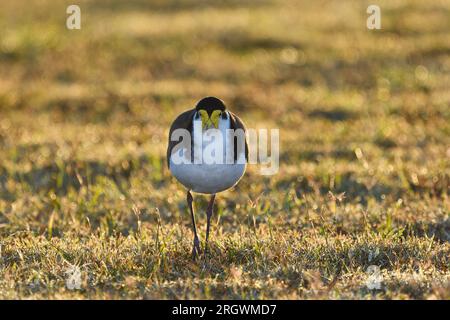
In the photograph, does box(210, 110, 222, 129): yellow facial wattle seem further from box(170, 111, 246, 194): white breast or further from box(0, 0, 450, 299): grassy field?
box(0, 0, 450, 299): grassy field

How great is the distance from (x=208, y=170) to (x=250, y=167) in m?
3.05

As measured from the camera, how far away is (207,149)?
461cm

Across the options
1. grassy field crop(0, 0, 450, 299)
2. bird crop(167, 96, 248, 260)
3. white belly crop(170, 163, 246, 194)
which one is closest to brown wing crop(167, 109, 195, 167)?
bird crop(167, 96, 248, 260)

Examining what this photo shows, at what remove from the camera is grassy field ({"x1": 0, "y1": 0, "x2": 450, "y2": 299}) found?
15.3 feet

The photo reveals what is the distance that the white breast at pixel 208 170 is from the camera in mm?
4637

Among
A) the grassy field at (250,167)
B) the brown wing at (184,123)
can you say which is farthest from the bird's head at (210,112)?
the grassy field at (250,167)

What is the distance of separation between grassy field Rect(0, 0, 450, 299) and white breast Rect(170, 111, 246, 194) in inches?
9.6

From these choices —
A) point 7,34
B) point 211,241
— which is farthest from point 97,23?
point 211,241

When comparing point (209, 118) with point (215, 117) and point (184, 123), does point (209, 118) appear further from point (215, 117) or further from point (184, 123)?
point (184, 123)

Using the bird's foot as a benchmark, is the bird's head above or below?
above

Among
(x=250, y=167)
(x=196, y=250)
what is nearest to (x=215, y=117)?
(x=196, y=250)

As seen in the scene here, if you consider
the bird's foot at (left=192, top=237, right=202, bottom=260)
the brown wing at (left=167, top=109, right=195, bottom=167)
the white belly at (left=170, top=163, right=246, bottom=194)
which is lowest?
the bird's foot at (left=192, top=237, right=202, bottom=260)

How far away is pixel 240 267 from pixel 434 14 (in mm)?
12067

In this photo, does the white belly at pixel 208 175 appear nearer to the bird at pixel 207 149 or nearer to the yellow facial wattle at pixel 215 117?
the bird at pixel 207 149
